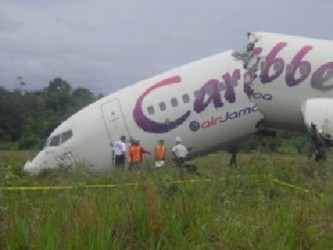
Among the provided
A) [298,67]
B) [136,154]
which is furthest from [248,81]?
[136,154]

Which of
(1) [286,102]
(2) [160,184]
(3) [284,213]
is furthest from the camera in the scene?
(1) [286,102]

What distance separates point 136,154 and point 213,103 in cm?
298

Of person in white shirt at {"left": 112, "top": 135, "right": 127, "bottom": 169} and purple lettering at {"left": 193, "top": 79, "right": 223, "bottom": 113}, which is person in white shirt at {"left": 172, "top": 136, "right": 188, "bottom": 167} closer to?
purple lettering at {"left": 193, "top": 79, "right": 223, "bottom": 113}

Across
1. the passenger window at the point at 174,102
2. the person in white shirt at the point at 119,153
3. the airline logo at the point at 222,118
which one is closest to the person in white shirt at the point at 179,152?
the airline logo at the point at 222,118

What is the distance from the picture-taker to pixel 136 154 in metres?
19.3

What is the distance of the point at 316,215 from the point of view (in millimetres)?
6730

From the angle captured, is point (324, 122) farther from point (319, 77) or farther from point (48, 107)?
point (48, 107)

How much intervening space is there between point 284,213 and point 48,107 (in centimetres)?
8157

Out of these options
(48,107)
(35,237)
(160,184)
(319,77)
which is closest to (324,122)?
(319,77)

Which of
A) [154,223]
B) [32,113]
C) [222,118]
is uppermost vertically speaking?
[32,113]

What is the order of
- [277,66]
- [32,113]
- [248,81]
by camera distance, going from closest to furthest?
[277,66], [248,81], [32,113]

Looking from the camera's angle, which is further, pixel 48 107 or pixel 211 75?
pixel 48 107

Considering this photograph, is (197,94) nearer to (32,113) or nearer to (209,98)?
(209,98)

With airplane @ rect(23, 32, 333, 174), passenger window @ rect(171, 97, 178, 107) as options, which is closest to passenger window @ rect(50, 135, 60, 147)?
airplane @ rect(23, 32, 333, 174)
